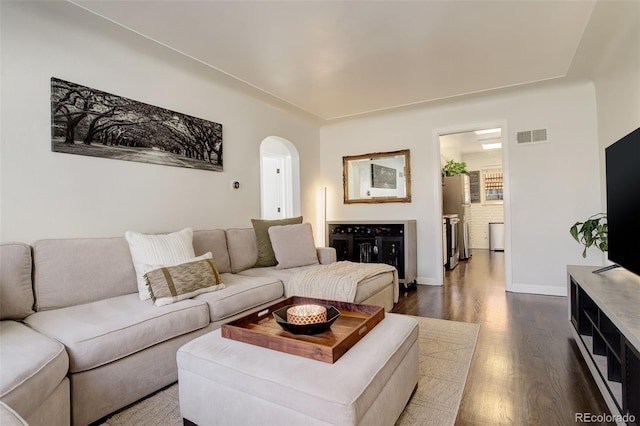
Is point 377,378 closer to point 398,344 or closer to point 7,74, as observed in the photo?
point 398,344

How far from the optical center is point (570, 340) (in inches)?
98.3

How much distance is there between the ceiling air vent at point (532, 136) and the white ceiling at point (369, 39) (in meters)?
0.66

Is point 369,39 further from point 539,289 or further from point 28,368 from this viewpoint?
point 539,289

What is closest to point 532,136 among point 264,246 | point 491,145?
point 264,246

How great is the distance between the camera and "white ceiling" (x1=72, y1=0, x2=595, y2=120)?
221 centimetres

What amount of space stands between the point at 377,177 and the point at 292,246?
2188 mm

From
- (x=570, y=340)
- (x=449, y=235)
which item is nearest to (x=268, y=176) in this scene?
(x=449, y=235)

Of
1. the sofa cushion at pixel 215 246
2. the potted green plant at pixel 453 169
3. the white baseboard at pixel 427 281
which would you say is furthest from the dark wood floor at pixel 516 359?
the potted green plant at pixel 453 169

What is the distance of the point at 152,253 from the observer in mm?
2291

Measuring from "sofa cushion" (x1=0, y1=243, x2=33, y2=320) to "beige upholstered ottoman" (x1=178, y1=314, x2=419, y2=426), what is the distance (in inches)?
43.9

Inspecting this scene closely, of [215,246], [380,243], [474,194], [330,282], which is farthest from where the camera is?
[474,194]

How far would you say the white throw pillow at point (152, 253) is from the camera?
7.25ft

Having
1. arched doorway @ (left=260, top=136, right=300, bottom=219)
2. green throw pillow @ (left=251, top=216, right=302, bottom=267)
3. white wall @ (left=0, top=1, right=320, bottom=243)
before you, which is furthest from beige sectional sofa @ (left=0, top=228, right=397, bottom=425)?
arched doorway @ (left=260, top=136, right=300, bottom=219)

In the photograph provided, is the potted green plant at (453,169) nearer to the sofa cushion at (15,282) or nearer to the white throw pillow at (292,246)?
the white throw pillow at (292,246)
